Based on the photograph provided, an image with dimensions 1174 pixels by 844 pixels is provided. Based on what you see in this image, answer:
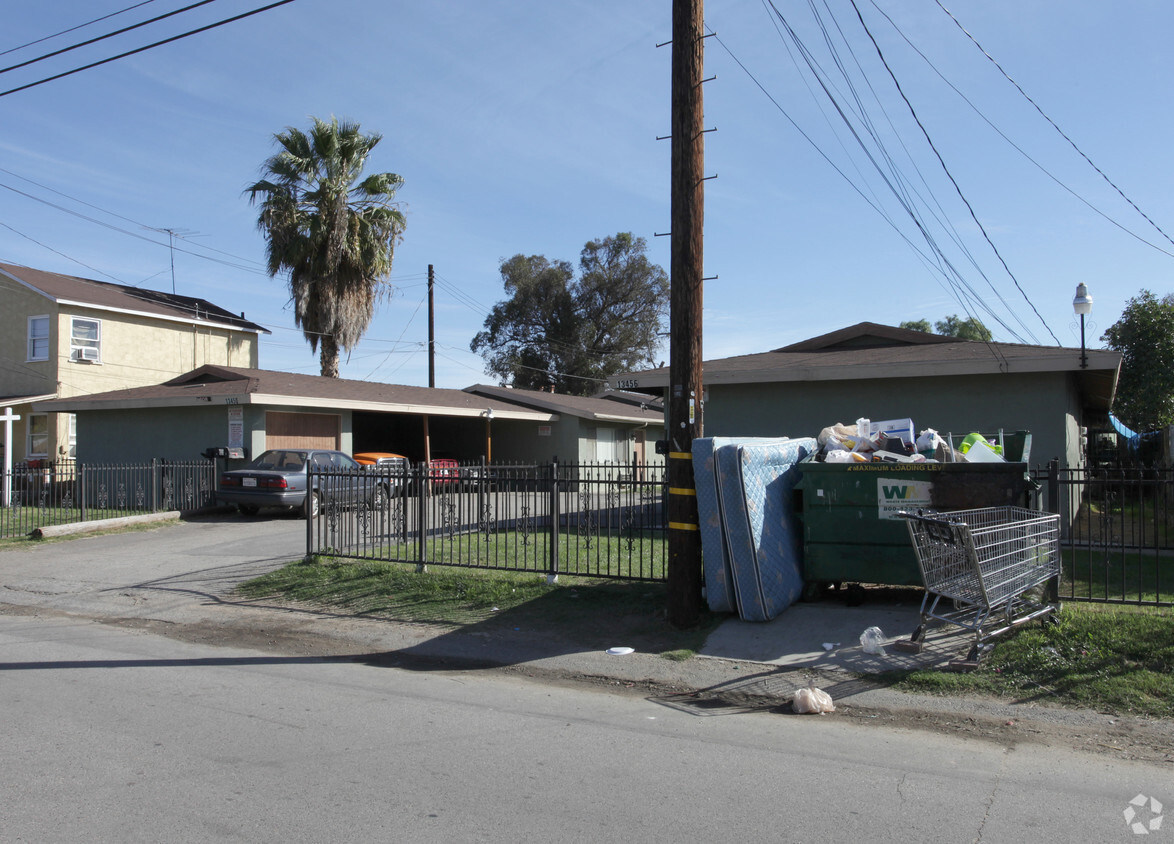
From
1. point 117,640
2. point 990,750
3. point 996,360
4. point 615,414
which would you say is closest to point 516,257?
point 615,414

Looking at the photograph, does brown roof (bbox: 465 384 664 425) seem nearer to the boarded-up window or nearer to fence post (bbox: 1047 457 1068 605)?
the boarded-up window

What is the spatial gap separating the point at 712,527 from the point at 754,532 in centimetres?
39

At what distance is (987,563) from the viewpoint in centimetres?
668

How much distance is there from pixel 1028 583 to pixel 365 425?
27.2 meters

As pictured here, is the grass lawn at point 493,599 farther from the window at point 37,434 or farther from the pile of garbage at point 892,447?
the window at point 37,434

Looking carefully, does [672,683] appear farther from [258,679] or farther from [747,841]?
[258,679]

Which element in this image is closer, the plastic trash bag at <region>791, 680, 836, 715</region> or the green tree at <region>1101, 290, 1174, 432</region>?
the plastic trash bag at <region>791, 680, 836, 715</region>

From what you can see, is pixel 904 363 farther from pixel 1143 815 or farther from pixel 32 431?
pixel 32 431

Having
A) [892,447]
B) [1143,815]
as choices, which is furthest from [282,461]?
[1143,815]

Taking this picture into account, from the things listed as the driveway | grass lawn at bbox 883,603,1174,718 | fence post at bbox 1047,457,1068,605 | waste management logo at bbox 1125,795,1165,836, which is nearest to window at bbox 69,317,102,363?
the driveway

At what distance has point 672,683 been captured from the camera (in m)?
6.59

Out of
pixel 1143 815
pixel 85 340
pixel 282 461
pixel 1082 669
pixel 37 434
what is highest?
pixel 85 340

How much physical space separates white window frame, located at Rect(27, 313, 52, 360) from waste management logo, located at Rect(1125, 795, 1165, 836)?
27396 mm

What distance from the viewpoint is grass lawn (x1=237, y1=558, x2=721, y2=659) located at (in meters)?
7.92
